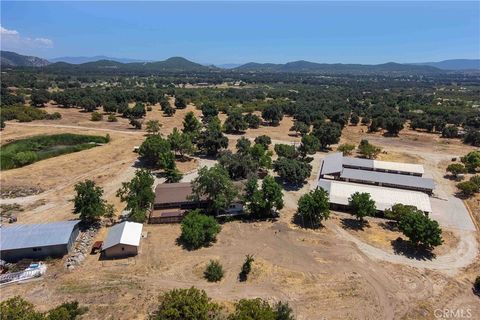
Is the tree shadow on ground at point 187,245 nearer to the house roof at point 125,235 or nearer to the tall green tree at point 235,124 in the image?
the house roof at point 125,235

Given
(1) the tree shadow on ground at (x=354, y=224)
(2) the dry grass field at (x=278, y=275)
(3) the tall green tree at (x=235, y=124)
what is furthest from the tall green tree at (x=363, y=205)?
(3) the tall green tree at (x=235, y=124)

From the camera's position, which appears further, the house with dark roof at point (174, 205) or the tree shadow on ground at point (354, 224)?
the house with dark roof at point (174, 205)

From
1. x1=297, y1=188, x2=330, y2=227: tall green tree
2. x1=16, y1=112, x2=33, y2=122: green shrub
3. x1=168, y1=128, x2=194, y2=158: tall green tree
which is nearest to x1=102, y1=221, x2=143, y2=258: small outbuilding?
x1=297, y1=188, x2=330, y2=227: tall green tree

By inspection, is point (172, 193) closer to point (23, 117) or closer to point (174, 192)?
point (174, 192)

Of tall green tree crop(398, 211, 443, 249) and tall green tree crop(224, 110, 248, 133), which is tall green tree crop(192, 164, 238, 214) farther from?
tall green tree crop(224, 110, 248, 133)

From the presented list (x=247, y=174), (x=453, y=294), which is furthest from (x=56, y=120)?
(x=453, y=294)

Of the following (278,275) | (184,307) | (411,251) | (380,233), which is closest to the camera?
(184,307)

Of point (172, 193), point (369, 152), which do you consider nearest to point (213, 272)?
point (172, 193)

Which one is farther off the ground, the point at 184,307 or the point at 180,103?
the point at 180,103
